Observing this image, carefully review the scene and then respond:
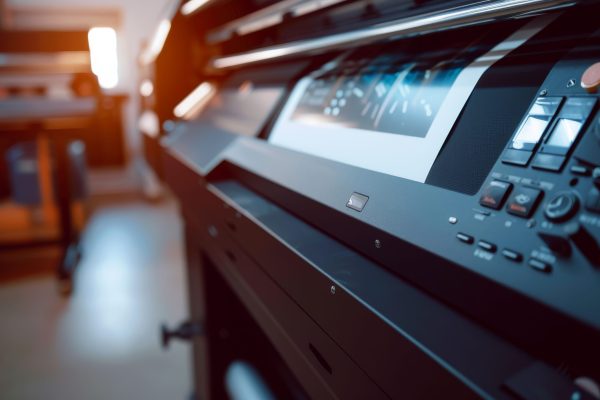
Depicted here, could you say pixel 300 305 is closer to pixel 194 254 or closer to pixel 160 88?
pixel 194 254

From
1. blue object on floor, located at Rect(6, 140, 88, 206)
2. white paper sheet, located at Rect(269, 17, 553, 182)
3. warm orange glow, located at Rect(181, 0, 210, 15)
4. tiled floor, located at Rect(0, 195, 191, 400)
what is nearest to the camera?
white paper sheet, located at Rect(269, 17, 553, 182)

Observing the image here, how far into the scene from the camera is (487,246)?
348mm

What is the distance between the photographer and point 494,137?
423 mm

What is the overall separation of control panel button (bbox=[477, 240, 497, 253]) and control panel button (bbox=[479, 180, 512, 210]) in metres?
0.03

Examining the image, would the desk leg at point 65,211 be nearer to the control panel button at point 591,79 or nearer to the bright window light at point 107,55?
the control panel button at point 591,79

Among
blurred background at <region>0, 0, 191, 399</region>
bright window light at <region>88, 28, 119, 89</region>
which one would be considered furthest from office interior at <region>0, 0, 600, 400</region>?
bright window light at <region>88, 28, 119, 89</region>

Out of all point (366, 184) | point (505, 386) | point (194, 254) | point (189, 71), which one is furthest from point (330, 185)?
point (189, 71)

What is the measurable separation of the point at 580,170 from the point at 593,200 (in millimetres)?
33

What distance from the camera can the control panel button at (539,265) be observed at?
309 mm

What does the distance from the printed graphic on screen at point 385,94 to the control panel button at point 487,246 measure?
0.61ft

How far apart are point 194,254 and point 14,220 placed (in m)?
3.11

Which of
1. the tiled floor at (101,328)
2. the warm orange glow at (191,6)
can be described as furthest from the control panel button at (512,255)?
the tiled floor at (101,328)

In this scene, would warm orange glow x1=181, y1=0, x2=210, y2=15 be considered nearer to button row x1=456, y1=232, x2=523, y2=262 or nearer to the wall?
button row x1=456, y1=232, x2=523, y2=262

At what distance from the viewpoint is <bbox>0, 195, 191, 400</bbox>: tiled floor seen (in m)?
1.88
